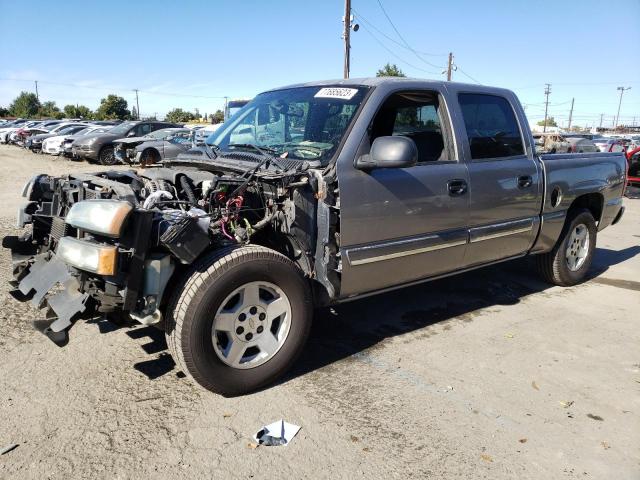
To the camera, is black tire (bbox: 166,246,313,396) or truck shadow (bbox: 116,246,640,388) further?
truck shadow (bbox: 116,246,640,388)

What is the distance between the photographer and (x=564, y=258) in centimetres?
541

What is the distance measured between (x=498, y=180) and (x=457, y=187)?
1.79ft

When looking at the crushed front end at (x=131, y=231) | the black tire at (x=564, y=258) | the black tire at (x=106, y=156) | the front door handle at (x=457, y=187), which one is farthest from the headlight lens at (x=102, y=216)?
the black tire at (x=106, y=156)

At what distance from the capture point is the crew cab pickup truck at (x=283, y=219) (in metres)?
2.86

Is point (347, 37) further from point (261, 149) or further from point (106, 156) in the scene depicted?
point (261, 149)

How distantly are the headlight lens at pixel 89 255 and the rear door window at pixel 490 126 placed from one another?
2.82 m

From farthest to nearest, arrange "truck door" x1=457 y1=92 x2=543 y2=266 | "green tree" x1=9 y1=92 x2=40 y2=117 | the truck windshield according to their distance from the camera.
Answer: "green tree" x1=9 y1=92 x2=40 y2=117
"truck door" x1=457 y1=92 x2=543 y2=266
the truck windshield

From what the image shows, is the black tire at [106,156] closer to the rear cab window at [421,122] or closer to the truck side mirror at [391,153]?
the rear cab window at [421,122]

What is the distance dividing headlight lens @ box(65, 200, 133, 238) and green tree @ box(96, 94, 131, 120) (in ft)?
229

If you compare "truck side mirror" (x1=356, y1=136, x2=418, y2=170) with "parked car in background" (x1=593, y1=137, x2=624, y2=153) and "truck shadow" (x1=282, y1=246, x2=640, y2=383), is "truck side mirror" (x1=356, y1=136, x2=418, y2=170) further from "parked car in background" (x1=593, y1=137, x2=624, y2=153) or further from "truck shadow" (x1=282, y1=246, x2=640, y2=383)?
"parked car in background" (x1=593, y1=137, x2=624, y2=153)

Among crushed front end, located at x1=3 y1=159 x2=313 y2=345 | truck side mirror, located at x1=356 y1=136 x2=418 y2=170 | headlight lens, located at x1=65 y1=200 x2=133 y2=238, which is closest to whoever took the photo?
headlight lens, located at x1=65 y1=200 x2=133 y2=238

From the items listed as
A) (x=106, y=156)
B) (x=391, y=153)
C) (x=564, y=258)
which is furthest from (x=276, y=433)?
(x=106, y=156)

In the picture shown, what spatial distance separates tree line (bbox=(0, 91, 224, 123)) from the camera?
67.0m

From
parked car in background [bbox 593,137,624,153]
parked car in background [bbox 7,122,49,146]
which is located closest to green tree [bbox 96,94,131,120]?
parked car in background [bbox 7,122,49,146]
